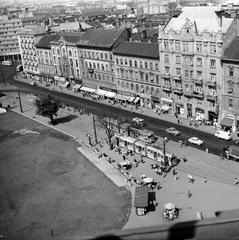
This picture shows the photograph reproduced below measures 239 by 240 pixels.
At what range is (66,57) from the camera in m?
115

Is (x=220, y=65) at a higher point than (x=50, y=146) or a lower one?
higher

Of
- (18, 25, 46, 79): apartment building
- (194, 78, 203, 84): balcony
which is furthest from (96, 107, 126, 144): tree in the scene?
(18, 25, 46, 79): apartment building

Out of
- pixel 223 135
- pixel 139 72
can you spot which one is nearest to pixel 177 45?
pixel 139 72

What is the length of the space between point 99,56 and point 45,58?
36225mm

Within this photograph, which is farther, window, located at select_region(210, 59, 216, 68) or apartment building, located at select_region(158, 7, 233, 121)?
window, located at select_region(210, 59, 216, 68)

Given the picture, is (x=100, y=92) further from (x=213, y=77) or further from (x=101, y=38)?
(x=213, y=77)

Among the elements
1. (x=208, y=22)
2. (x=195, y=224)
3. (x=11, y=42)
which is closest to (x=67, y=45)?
(x=208, y=22)

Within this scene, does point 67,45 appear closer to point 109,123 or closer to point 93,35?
point 93,35

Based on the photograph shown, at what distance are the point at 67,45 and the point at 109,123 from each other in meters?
53.6

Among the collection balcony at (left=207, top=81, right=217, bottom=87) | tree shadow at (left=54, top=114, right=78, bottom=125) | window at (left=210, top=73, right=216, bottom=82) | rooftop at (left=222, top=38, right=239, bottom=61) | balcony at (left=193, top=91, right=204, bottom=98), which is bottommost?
tree shadow at (left=54, top=114, right=78, bottom=125)

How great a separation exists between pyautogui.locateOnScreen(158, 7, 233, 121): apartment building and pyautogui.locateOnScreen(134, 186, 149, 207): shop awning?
33631mm

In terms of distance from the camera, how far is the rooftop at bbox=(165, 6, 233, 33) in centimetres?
6856

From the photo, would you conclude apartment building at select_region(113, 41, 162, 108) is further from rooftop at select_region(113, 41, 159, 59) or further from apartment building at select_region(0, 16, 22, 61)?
apartment building at select_region(0, 16, 22, 61)

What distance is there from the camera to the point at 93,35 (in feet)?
338
